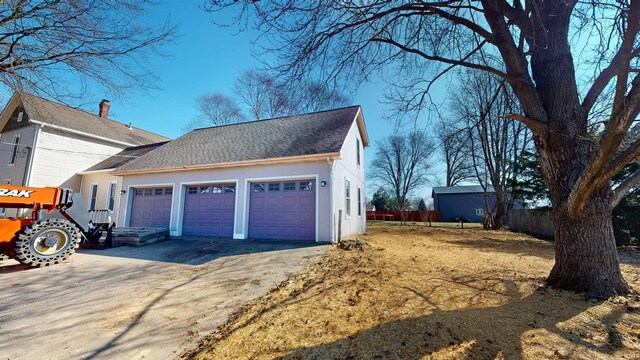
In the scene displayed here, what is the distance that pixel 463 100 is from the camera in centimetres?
1805

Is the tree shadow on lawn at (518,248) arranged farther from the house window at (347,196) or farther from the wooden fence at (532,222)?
the house window at (347,196)

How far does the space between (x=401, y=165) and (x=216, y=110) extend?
25.2 meters

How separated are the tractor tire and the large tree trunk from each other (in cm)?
1012

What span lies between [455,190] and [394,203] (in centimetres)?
827

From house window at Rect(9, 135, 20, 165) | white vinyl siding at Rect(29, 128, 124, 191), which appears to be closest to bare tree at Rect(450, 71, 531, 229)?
white vinyl siding at Rect(29, 128, 124, 191)

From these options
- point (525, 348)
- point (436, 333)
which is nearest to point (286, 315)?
point (436, 333)

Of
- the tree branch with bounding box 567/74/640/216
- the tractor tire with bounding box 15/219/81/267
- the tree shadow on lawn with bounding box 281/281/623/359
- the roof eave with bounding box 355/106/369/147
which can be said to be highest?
the roof eave with bounding box 355/106/369/147

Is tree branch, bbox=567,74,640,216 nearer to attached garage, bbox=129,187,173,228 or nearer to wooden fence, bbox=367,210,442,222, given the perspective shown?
attached garage, bbox=129,187,173,228

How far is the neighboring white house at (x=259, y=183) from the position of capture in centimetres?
890

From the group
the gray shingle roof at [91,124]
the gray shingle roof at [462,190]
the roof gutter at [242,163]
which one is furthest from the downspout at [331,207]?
the gray shingle roof at [462,190]

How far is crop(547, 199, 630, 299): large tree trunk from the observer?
3.73 meters

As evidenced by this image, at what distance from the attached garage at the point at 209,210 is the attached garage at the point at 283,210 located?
96cm

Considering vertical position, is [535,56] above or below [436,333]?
above

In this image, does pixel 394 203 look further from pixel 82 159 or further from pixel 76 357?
pixel 76 357
